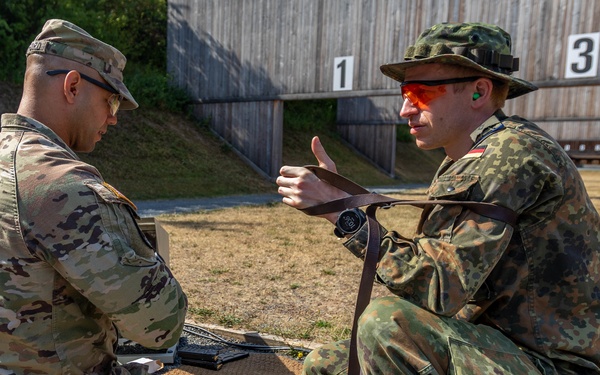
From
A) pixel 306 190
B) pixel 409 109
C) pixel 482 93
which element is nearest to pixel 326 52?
pixel 409 109

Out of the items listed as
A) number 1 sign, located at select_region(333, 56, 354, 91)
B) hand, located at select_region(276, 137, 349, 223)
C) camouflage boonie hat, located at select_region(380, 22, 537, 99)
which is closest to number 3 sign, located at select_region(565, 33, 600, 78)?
number 1 sign, located at select_region(333, 56, 354, 91)

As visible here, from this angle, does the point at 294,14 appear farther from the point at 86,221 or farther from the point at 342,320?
the point at 86,221

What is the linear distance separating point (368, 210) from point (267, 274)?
478cm

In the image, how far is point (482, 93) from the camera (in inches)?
89.0

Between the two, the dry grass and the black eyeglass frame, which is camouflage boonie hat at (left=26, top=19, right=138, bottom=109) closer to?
the black eyeglass frame

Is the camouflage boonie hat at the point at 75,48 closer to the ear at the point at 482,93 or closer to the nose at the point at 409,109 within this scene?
the nose at the point at 409,109

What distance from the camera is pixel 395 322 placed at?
199cm

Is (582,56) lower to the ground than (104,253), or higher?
higher

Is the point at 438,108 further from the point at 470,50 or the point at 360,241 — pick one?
the point at 360,241

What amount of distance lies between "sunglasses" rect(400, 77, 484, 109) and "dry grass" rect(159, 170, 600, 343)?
2621 millimetres

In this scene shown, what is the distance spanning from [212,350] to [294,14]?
15.2 metres

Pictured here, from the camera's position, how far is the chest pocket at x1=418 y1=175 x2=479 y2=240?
2004mm

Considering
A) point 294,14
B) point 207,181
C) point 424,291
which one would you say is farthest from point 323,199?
point 294,14

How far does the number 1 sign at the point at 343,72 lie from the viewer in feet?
53.0
